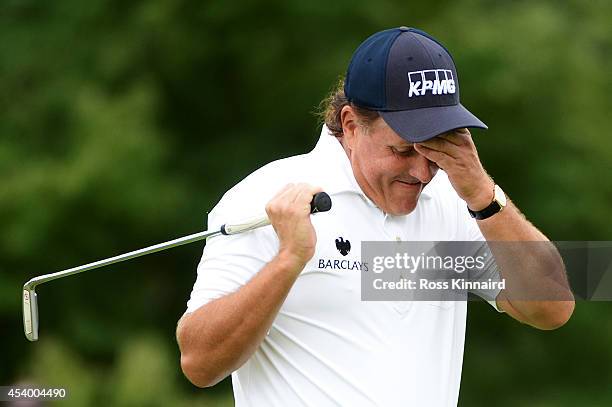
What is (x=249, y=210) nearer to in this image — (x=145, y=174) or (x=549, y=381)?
(x=145, y=174)

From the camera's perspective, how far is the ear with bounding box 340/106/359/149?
3.20 meters

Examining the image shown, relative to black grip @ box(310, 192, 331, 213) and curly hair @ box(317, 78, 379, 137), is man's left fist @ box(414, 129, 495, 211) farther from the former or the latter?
black grip @ box(310, 192, 331, 213)

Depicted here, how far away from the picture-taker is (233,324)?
2879mm

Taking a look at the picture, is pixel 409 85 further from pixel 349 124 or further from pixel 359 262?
pixel 359 262

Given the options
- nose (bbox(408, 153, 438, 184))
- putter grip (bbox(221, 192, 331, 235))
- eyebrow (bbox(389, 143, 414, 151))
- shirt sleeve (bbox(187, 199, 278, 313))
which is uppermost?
eyebrow (bbox(389, 143, 414, 151))

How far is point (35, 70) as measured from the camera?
10188mm

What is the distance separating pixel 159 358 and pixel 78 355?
28.6 inches

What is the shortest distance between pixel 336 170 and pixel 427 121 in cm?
28

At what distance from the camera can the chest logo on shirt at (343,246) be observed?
307 cm

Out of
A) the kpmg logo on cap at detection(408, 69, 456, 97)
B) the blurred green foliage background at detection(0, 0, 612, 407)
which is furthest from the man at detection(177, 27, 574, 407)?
the blurred green foliage background at detection(0, 0, 612, 407)

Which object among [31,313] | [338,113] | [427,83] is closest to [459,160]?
[427,83]

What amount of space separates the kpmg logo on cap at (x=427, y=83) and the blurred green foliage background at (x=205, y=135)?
20.5ft

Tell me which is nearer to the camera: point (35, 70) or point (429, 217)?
point (429, 217)

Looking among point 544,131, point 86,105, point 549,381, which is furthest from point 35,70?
point 549,381
